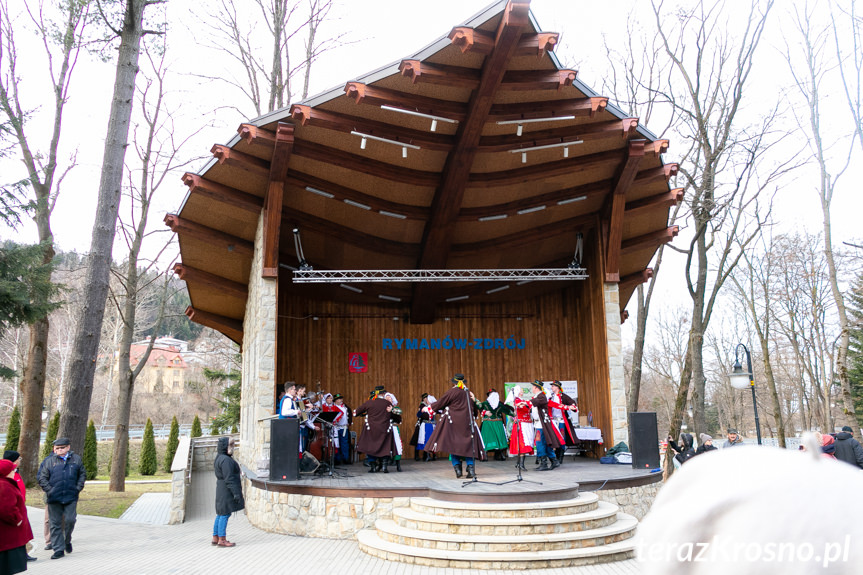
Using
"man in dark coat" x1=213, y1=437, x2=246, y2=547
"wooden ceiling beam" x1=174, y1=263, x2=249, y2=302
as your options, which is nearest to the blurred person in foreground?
"man in dark coat" x1=213, y1=437, x2=246, y2=547

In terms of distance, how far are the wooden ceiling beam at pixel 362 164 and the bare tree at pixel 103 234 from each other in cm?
276

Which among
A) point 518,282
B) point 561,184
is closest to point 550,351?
point 518,282

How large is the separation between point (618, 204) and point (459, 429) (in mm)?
5276

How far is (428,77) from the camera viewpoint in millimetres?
8555

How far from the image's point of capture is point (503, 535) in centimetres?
691

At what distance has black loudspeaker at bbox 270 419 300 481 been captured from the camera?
885 centimetres

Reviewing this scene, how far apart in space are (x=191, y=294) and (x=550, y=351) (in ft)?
26.9

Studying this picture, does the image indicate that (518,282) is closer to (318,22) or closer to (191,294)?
(191,294)

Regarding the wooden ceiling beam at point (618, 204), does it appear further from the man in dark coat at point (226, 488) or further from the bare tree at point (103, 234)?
the bare tree at point (103, 234)

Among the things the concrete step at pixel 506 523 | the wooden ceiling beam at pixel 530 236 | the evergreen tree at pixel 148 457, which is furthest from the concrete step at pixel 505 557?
the evergreen tree at pixel 148 457

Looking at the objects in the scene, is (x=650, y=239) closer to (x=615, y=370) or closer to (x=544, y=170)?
(x=615, y=370)

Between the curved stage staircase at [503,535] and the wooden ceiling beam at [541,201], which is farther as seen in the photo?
the wooden ceiling beam at [541,201]

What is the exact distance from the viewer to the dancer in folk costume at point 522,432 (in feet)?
32.3

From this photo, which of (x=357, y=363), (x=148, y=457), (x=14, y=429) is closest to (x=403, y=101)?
(x=357, y=363)
